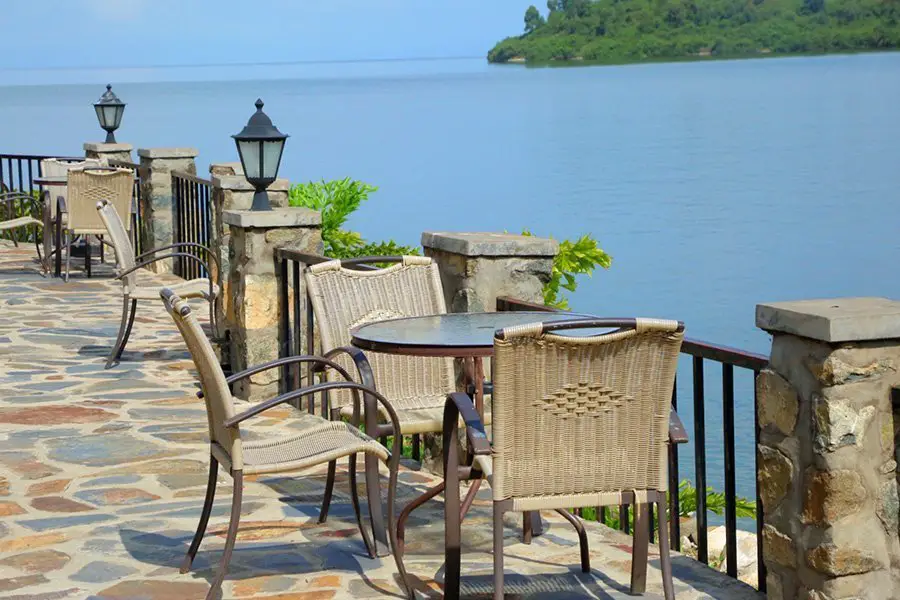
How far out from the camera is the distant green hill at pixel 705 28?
7244 centimetres

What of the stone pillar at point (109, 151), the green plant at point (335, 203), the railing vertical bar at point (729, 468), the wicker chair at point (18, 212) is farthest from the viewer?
the stone pillar at point (109, 151)

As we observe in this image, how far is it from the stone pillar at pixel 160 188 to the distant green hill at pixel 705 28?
2460 inches

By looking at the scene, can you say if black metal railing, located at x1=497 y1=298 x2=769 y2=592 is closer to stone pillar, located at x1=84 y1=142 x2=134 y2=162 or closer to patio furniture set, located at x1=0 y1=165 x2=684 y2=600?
patio furniture set, located at x1=0 y1=165 x2=684 y2=600

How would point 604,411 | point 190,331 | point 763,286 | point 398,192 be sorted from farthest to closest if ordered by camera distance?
point 398,192
point 763,286
point 190,331
point 604,411

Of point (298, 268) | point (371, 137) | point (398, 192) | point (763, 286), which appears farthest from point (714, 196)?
point (298, 268)

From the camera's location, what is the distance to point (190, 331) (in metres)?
4.08

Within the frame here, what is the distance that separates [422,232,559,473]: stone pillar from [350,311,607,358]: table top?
0.61m

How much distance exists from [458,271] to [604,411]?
7.07ft

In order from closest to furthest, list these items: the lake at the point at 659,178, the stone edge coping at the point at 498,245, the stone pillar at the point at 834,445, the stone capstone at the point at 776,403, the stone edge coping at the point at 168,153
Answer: the stone pillar at the point at 834,445, the stone capstone at the point at 776,403, the stone edge coping at the point at 498,245, the stone edge coping at the point at 168,153, the lake at the point at 659,178

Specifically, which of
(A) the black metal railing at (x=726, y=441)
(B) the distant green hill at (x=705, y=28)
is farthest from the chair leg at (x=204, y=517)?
(B) the distant green hill at (x=705, y=28)

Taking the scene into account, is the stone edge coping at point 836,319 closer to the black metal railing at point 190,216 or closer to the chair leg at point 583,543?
the chair leg at point 583,543

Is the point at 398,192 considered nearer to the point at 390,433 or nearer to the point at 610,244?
the point at 610,244

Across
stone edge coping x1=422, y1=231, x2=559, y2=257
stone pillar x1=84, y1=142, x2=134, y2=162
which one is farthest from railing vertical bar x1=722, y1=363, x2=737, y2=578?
stone pillar x1=84, y1=142, x2=134, y2=162

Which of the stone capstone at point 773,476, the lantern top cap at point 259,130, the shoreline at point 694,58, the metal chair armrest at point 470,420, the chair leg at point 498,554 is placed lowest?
the chair leg at point 498,554
